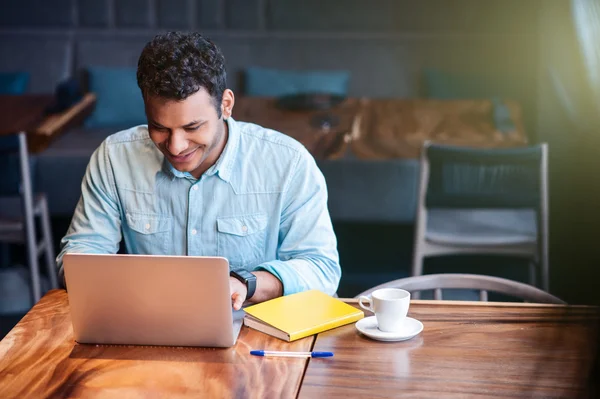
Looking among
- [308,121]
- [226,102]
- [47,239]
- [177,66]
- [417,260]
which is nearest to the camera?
[177,66]

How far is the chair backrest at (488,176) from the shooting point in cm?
263

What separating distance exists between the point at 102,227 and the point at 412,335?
30.5 inches

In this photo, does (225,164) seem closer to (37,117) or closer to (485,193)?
(485,193)

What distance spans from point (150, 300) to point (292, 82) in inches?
134

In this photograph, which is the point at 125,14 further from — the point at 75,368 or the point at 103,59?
the point at 75,368

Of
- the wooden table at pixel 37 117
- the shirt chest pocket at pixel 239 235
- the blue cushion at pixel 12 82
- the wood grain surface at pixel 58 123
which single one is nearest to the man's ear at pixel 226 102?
the shirt chest pocket at pixel 239 235

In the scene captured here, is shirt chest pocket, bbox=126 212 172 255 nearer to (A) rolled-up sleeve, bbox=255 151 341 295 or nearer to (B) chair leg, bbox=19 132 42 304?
(A) rolled-up sleeve, bbox=255 151 341 295

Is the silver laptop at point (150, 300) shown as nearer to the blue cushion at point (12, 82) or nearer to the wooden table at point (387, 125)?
the wooden table at point (387, 125)

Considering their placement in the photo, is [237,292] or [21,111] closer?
[237,292]

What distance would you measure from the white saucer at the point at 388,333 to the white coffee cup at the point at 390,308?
0.5 inches

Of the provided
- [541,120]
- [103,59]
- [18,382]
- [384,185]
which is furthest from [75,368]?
[103,59]

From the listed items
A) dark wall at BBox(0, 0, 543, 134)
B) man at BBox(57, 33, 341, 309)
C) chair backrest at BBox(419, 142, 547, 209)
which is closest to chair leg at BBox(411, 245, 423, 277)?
chair backrest at BBox(419, 142, 547, 209)

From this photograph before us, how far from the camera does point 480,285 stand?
66.3 inches

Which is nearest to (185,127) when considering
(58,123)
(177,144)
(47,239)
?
(177,144)
